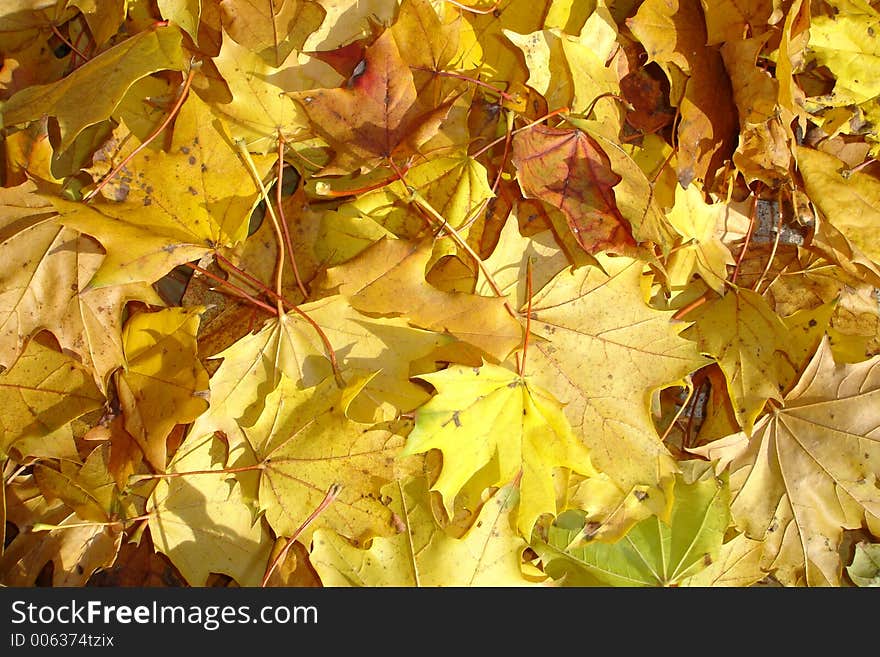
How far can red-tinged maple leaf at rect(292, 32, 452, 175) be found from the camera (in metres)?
1.14

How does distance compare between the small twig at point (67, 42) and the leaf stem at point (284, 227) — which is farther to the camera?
the small twig at point (67, 42)

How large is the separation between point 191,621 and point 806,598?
45.1 inches

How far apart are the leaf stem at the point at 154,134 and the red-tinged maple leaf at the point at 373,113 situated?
20cm

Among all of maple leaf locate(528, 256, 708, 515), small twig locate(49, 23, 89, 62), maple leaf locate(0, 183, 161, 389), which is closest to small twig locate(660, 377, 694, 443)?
maple leaf locate(528, 256, 708, 515)

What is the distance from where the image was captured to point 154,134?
1.19 metres

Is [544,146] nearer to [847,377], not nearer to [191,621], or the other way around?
[847,377]

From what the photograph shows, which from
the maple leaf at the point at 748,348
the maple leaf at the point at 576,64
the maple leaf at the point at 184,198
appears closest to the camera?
the maple leaf at the point at 184,198

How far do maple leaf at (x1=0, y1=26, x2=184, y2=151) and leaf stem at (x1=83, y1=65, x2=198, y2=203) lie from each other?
1.1 inches

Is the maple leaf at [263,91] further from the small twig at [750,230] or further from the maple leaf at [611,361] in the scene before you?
the small twig at [750,230]

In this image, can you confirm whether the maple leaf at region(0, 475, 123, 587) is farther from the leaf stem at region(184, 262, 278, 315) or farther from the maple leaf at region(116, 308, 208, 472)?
the leaf stem at region(184, 262, 278, 315)

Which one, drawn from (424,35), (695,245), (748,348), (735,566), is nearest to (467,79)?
(424,35)

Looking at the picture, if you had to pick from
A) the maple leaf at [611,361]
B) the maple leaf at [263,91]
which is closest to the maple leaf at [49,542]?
the maple leaf at [263,91]

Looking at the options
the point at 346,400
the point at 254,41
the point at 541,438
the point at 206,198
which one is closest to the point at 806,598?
the point at 541,438

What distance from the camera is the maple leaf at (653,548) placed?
130 cm
